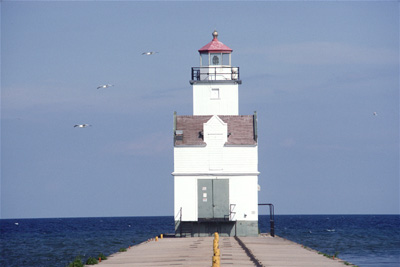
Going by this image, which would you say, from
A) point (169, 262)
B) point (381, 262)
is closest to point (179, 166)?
point (381, 262)

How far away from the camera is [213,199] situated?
46250mm

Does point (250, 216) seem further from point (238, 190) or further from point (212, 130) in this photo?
point (212, 130)

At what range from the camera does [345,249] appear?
5719 centimetres

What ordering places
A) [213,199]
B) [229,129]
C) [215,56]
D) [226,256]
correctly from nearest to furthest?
[226,256] < [213,199] < [229,129] < [215,56]

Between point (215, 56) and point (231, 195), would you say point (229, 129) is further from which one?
point (215, 56)

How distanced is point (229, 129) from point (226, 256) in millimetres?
16930

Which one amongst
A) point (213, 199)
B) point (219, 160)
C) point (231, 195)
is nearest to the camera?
point (213, 199)

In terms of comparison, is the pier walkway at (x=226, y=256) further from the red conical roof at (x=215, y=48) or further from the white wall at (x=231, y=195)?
the red conical roof at (x=215, y=48)

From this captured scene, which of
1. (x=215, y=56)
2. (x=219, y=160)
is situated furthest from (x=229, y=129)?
(x=215, y=56)

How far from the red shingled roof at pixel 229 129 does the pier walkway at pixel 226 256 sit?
688 centimetres

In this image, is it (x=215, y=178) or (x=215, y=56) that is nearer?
(x=215, y=178)

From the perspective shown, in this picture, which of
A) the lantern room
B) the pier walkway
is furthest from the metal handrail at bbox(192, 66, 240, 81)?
the pier walkway

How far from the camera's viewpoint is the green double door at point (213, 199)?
46.2 meters

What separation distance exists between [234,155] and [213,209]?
3.50 meters
